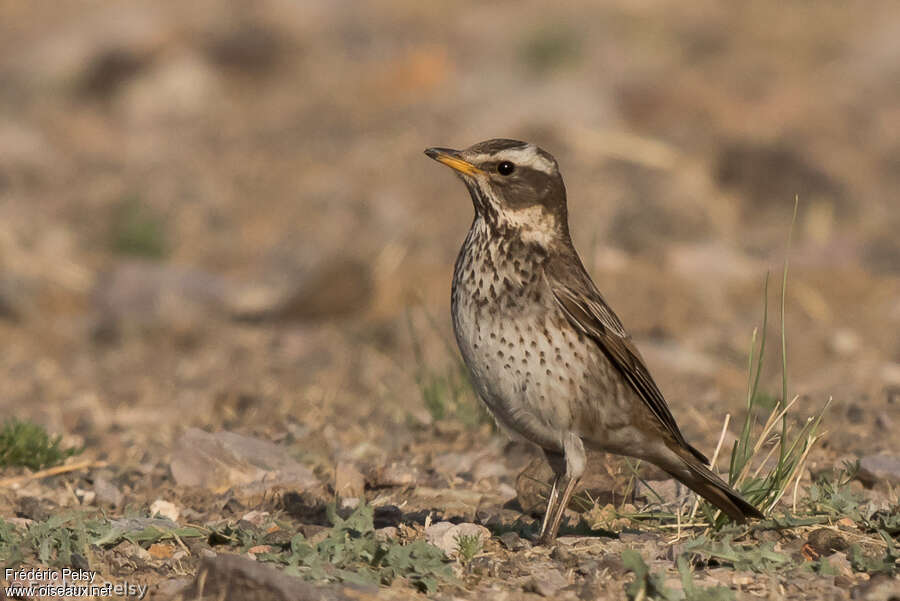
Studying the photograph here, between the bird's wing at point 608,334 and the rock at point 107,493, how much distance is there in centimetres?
243

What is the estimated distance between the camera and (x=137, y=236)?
13.1 metres

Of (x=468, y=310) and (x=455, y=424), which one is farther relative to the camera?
(x=455, y=424)

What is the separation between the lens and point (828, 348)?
10422mm

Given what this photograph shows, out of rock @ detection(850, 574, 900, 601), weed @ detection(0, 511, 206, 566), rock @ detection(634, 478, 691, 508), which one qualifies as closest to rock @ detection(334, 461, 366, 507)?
weed @ detection(0, 511, 206, 566)

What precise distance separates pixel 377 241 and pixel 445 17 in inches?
336

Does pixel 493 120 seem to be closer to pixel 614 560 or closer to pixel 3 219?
pixel 3 219

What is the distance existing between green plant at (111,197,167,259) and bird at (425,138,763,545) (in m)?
7.28

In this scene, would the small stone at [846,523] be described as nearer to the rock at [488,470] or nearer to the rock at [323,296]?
the rock at [488,470]

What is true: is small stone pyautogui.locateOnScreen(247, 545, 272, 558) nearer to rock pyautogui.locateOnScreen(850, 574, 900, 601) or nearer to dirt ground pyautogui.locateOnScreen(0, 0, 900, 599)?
dirt ground pyautogui.locateOnScreen(0, 0, 900, 599)

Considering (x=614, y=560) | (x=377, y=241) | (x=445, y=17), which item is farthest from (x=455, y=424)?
(x=445, y=17)

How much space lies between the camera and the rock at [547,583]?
517 centimetres

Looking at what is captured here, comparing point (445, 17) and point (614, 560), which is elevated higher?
point (445, 17)

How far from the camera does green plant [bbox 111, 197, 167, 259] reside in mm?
13055

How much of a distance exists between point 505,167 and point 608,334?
86 centimetres
